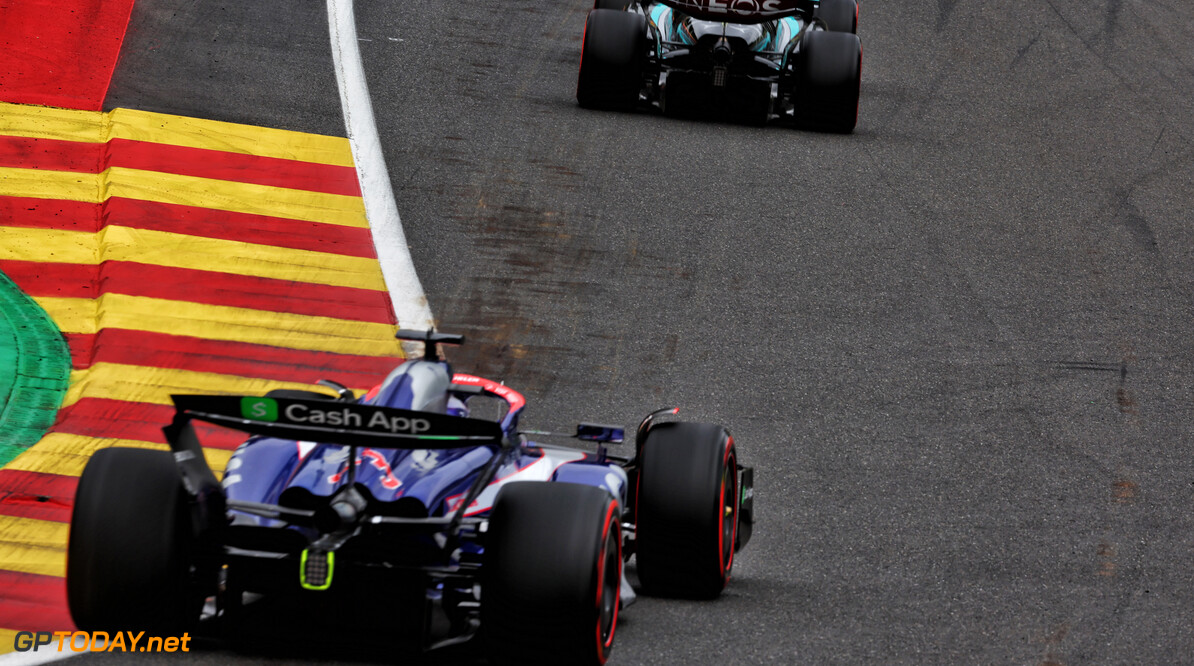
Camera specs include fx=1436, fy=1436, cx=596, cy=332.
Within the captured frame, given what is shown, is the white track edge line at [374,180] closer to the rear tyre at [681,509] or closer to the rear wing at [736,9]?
the rear wing at [736,9]

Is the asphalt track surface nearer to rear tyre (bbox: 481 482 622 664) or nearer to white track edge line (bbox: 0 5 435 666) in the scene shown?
white track edge line (bbox: 0 5 435 666)

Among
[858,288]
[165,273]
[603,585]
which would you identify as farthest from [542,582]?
[858,288]

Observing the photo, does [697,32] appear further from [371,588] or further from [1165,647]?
[371,588]

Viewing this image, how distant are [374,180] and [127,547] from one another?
6.99m

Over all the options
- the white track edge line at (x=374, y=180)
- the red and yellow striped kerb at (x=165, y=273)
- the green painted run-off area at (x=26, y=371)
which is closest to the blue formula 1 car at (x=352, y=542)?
the red and yellow striped kerb at (x=165, y=273)

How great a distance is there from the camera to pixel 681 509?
5.81 meters

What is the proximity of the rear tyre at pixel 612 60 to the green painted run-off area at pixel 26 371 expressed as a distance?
5.85m

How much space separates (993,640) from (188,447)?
3.34 metres

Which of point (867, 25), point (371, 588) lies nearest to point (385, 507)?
point (371, 588)

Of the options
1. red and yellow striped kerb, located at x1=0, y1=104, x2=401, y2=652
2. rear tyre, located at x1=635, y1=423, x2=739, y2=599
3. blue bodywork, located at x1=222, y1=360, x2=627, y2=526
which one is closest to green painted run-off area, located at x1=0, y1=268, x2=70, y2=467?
red and yellow striped kerb, located at x1=0, y1=104, x2=401, y2=652

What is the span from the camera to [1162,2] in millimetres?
18828

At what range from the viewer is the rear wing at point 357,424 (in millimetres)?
4863

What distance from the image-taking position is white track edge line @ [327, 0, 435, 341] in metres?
9.82

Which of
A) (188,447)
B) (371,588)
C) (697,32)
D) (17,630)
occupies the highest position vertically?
(697,32)
